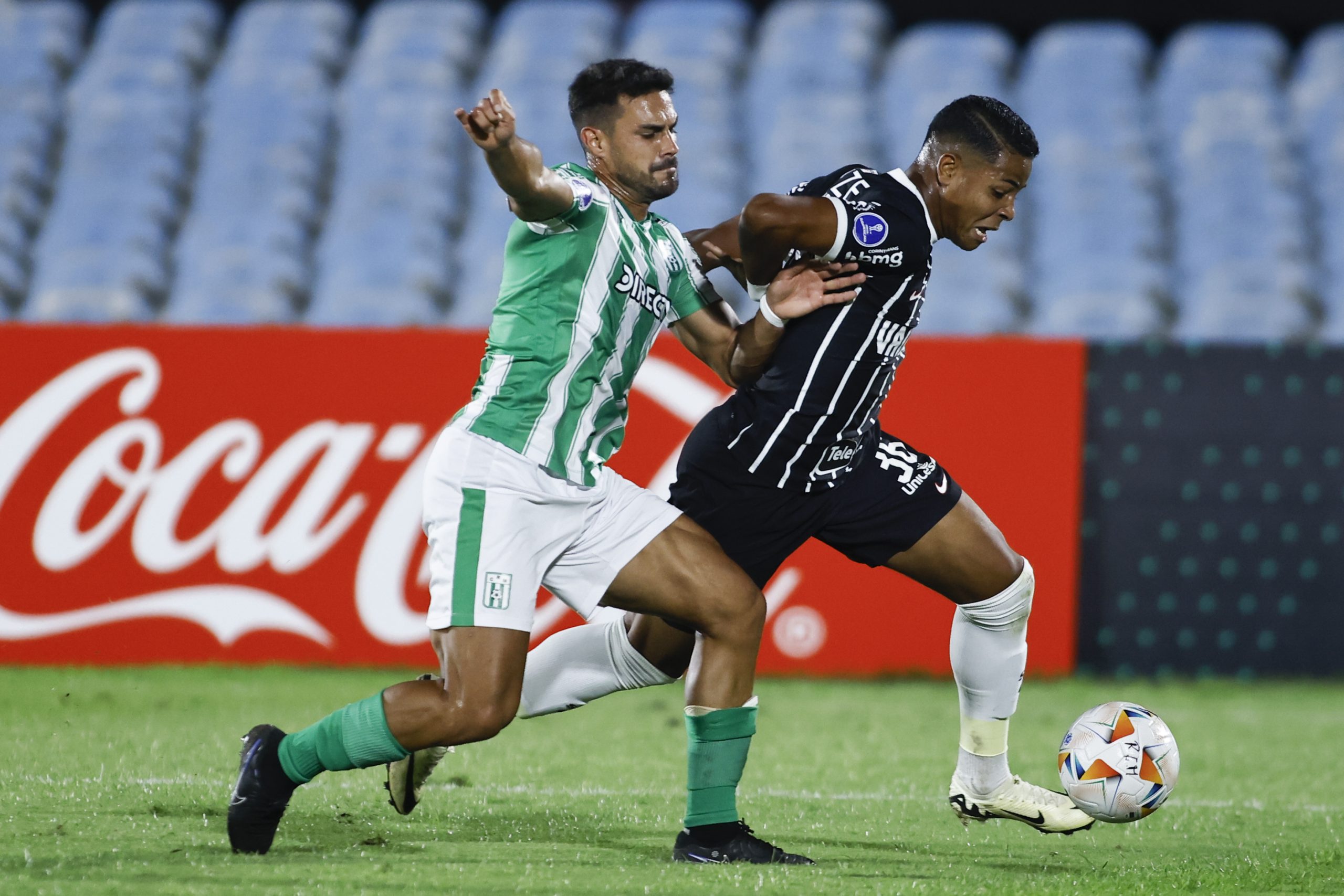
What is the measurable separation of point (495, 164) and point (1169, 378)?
532 cm

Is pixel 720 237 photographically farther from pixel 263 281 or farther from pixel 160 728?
pixel 263 281

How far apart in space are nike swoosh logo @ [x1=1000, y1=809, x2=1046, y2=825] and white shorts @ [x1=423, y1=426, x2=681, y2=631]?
1.27 metres

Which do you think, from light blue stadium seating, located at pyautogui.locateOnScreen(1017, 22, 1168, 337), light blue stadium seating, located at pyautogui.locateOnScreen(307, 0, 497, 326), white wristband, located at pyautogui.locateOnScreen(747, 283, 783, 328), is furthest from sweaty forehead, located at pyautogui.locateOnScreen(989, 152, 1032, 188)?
light blue stadium seating, located at pyautogui.locateOnScreen(307, 0, 497, 326)

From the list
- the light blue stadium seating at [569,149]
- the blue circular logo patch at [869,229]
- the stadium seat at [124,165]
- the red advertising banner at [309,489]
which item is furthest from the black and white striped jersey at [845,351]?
the stadium seat at [124,165]

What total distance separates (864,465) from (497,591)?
1.18 m

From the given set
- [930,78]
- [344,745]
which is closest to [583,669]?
[344,745]

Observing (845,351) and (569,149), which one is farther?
(569,149)

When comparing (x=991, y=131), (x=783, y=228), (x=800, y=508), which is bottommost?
(x=800, y=508)

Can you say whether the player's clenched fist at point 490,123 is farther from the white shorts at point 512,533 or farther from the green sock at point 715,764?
the green sock at point 715,764

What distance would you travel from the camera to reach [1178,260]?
37.1 feet

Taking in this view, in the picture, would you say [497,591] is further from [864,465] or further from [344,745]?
[864,465]

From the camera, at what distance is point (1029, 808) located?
4051mm

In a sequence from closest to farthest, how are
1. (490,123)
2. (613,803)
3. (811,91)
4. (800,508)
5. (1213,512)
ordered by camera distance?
1. (490,123)
2. (800,508)
3. (613,803)
4. (1213,512)
5. (811,91)

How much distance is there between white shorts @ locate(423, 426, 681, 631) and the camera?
3.45m
